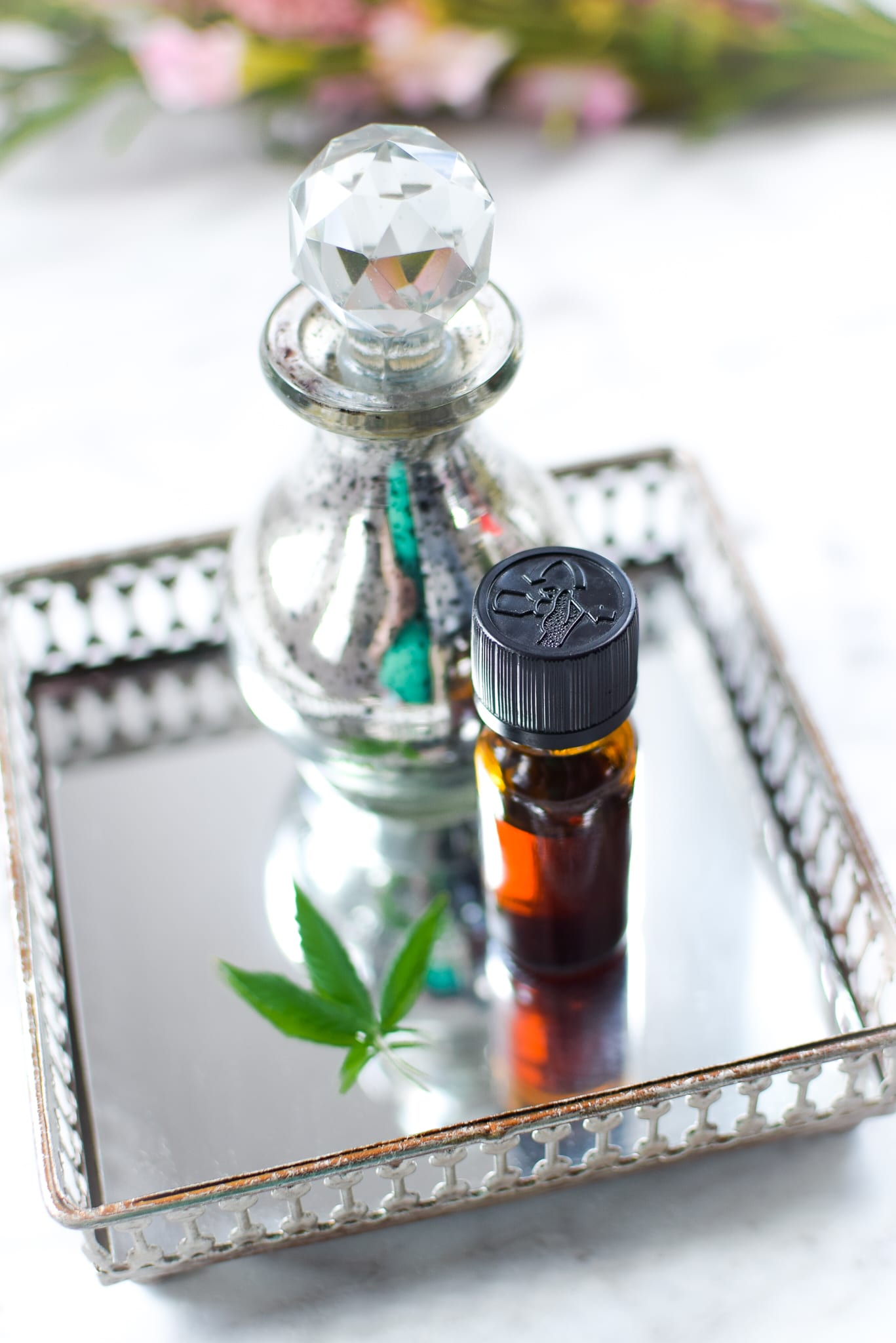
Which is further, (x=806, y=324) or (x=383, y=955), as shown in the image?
(x=806, y=324)

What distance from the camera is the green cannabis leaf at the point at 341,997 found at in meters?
0.39

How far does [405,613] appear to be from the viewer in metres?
0.37

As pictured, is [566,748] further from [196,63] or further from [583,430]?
[196,63]

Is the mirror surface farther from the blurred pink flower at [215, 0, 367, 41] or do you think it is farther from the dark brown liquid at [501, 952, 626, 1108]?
the blurred pink flower at [215, 0, 367, 41]

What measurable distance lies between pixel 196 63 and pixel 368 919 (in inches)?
18.7

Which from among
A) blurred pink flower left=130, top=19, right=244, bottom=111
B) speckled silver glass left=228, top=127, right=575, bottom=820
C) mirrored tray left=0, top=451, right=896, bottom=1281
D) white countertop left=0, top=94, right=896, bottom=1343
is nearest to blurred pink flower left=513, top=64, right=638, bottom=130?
white countertop left=0, top=94, right=896, bottom=1343

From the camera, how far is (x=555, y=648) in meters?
0.31

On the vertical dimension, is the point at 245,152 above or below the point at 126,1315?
above

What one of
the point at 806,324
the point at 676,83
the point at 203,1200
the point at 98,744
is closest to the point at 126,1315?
the point at 203,1200

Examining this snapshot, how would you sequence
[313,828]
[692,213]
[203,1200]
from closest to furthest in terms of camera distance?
[203,1200] < [313,828] < [692,213]

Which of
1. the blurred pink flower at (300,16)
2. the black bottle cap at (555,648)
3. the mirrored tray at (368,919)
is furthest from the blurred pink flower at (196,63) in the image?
the black bottle cap at (555,648)

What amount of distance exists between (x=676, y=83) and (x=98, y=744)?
50 cm

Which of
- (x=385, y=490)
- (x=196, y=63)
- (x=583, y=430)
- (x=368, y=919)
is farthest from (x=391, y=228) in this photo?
(x=196, y=63)

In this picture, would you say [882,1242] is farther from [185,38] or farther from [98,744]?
[185,38]
